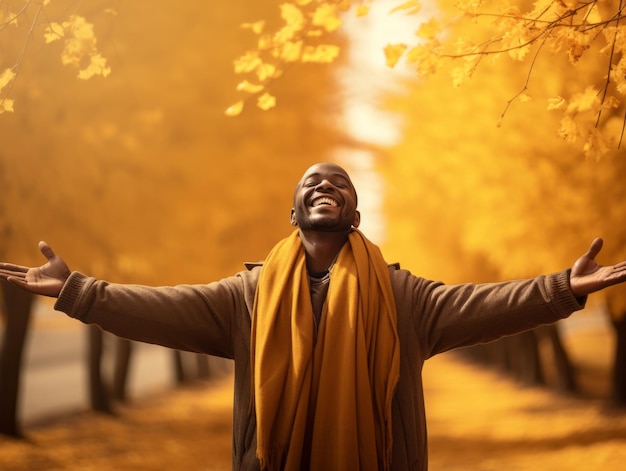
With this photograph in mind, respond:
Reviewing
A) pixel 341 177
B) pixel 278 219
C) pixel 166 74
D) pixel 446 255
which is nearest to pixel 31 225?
pixel 166 74

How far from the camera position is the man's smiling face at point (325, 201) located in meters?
2.11

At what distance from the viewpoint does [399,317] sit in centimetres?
210

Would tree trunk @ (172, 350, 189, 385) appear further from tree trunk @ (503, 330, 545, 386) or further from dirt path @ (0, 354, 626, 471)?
tree trunk @ (503, 330, 545, 386)

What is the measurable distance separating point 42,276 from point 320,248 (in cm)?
77

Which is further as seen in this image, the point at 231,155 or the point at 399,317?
the point at 231,155

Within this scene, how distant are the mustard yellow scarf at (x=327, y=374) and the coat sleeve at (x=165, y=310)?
0.39 feet

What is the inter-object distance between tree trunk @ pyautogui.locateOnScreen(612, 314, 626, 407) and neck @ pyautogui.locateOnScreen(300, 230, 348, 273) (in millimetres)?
3564

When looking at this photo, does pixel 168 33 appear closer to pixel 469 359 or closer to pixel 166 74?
pixel 166 74

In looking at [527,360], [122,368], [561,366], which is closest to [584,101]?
[561,366]

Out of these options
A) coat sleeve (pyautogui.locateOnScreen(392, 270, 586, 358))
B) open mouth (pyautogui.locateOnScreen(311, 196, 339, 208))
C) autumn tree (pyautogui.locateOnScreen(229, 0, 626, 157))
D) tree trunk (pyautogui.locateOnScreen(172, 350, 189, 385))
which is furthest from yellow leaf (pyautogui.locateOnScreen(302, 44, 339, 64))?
tree trunk (pyautogui.locateOnScreen(172, 350, 189, 385))

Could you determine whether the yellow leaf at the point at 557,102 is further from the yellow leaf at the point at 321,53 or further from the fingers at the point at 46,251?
the fingers at the point at 46,251

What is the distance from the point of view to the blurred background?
436 centimetres

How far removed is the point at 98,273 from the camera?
479 cm

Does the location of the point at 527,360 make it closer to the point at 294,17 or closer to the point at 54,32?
the point at 294,17
